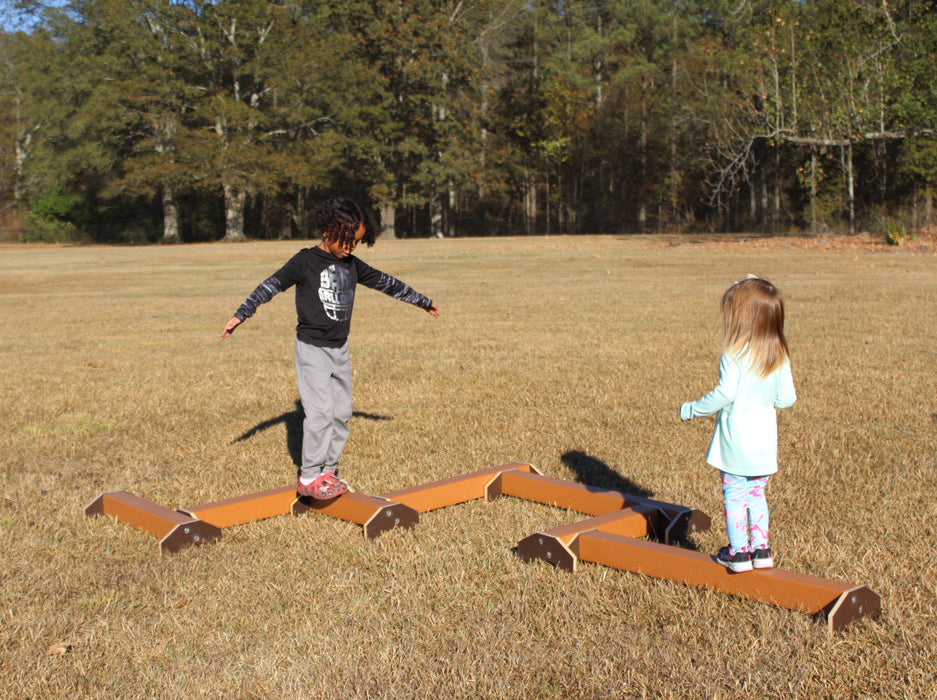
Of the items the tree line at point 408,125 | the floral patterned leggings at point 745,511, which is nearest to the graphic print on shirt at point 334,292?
the floral patterned leggings at point 745,511

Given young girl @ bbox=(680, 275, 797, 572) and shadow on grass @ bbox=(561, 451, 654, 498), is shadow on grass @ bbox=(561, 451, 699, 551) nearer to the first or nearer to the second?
shadow on grass @ bbox=(561, 451, 654, 498)

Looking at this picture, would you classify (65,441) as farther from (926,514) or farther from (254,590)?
(926,514)

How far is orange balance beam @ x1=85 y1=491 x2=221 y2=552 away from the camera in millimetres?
4668

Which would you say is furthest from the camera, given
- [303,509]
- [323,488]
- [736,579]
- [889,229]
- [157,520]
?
[889,229]

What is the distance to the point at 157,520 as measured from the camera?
4.81 meters

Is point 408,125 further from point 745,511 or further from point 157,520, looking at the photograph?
point 745,511

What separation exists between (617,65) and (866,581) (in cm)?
6009

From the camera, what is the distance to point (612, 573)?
428cm

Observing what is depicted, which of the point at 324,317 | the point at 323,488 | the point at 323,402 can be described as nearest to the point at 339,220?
the point at 324,317

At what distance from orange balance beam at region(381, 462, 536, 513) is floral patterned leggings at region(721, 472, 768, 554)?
5.67 feet

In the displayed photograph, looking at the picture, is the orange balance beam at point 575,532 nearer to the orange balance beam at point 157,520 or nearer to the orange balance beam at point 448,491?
the orange balance beam at point 448,491

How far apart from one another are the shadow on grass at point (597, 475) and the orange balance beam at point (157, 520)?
2.37 m

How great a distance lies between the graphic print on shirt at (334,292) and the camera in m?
5.54

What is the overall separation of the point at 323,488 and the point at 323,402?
568mm
